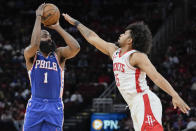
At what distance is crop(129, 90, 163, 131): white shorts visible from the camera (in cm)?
479

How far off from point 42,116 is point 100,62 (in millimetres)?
13195

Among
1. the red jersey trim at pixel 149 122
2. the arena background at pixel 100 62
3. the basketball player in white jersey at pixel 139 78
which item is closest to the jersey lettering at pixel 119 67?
the basketball player in white jersey at pixel 139 78

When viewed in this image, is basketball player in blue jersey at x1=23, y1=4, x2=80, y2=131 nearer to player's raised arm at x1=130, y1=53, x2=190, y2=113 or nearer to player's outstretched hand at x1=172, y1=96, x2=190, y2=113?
player's raised arm at x1=130, y1=53, x2=190, y2=113

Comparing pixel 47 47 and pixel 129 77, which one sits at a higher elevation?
pixel 47 47

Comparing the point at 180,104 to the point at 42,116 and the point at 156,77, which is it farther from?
the point at 42,116

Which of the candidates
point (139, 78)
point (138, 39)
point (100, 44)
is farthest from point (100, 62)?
point (139, 78)

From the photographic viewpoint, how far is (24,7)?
24469 millimetres

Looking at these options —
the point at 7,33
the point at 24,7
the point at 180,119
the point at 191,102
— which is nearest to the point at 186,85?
the point at 191,102

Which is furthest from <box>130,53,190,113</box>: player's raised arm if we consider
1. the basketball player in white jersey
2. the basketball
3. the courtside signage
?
the courtside signage

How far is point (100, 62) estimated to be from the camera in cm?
1825

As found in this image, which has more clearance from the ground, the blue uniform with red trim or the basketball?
the basketball

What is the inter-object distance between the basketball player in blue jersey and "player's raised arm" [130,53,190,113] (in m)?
1.00

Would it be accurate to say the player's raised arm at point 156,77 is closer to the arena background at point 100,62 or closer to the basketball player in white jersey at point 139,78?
the basketball player in white jersey at point 139,78

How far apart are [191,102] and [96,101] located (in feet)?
10.9
